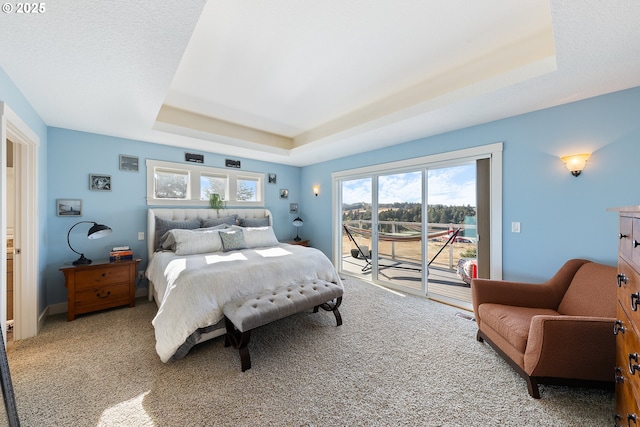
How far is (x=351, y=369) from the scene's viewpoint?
1905 millimetres

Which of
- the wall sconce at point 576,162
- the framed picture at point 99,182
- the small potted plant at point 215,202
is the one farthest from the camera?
the small potted plant at point 215,202

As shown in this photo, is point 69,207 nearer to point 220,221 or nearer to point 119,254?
point 119,254

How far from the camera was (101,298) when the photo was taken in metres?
2.92

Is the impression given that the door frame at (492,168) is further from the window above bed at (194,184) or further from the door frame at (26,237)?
the door frame at (26,237)

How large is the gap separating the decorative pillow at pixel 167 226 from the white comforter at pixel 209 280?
47 cm

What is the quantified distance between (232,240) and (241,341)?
1.76 m

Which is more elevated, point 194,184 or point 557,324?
point 194,184

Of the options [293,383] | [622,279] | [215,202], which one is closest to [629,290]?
[622,279]

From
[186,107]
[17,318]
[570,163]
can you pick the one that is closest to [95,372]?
[17,318]

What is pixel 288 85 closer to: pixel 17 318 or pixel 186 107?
pixel 186 107

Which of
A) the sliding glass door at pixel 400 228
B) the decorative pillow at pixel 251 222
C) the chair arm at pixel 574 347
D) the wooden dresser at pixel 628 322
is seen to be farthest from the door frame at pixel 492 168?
the decorative pillow at pixel 251 222

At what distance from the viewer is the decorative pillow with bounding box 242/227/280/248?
142 inches

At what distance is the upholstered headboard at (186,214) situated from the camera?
138 inches

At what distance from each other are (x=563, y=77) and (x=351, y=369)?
117 inches
